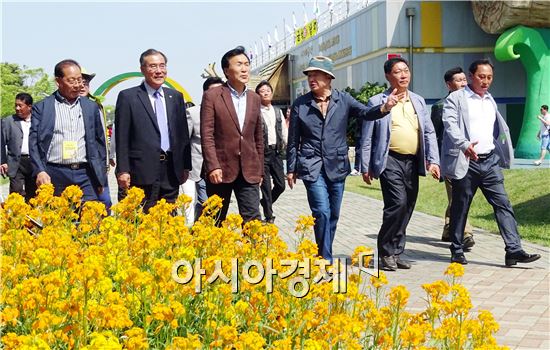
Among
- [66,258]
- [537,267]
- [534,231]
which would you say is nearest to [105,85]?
[534,231]

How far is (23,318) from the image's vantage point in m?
3.63

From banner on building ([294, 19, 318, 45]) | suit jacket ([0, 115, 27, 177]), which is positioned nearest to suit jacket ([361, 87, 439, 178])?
suit jacket ([0, 115, 27, 177])

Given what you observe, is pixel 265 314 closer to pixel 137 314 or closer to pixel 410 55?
pixel 137 314

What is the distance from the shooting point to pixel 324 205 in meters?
6.89

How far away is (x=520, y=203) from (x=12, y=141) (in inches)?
288

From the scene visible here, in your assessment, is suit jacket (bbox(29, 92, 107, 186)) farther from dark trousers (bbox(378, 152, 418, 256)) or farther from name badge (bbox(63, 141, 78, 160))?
dark trousers (bbox(378, 152, 418, 256))

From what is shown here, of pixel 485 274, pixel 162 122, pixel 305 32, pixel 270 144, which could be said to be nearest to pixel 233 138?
pixel 162 122

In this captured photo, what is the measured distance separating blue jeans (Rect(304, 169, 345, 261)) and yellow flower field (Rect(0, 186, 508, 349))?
7.22ft

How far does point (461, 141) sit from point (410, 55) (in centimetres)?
2067

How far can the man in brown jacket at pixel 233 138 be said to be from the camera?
647cm

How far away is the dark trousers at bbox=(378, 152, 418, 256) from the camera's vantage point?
7262 mm

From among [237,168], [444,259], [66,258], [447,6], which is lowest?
[444,259]

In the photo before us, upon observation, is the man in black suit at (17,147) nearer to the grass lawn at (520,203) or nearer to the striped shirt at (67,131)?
the striped shirt at (67,131)

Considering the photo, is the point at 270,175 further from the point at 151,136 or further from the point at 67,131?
the point at 67,131
